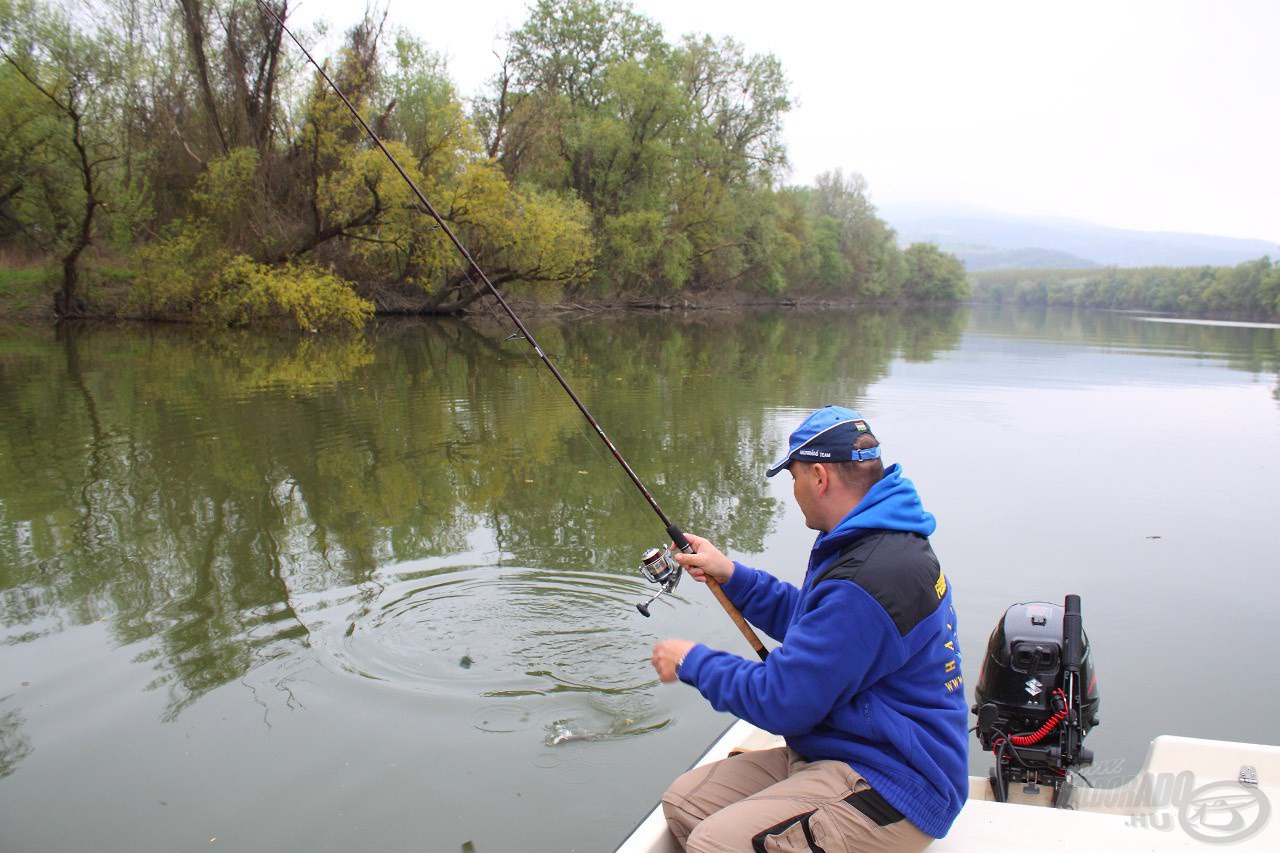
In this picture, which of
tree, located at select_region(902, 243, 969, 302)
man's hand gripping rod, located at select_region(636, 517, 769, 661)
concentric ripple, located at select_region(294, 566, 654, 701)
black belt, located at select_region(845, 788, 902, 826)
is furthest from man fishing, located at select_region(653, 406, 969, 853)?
tree, located at select_region(902, 243, 969, 302)

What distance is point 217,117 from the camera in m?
25.6

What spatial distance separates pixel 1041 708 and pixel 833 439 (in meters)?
1.41

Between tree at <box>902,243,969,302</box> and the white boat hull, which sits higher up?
tree at <box>902,243,969,302</box>

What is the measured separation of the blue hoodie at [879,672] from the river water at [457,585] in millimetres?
1290

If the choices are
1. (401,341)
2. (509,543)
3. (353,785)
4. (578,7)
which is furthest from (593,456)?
(578,7)

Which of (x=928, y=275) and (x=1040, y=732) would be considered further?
(x=928, y=275)

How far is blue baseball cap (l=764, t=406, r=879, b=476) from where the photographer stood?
2.38 m

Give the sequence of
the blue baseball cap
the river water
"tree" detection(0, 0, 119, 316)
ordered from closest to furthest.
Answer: the blue baseball cap → the river water → "tree" detection(0, 0, 119, 316)

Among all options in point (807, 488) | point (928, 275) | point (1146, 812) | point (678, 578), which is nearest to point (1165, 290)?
point (928, 275)

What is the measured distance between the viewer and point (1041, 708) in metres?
3.04

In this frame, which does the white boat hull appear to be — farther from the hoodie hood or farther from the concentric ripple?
the concentric ripple

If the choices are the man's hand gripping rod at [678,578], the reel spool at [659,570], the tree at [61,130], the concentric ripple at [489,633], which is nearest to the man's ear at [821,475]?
the man's hand gripping rod at [678,578]

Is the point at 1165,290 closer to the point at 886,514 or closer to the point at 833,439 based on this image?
the point at 833,439

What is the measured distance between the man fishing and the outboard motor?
88 cm
